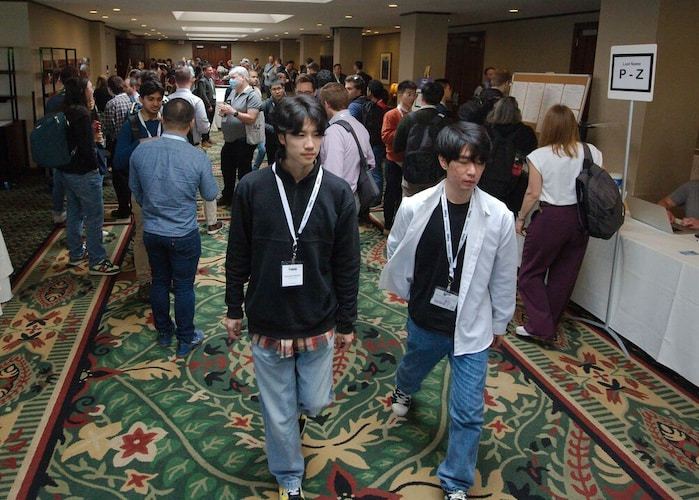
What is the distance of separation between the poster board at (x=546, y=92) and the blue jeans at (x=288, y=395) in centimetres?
413

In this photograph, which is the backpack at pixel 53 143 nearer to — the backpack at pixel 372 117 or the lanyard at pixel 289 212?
the lanyard at pixel 289 212

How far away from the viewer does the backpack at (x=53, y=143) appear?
4344 millimetres

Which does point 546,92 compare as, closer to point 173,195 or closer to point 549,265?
point 549,265

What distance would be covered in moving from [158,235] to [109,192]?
15.7 feet

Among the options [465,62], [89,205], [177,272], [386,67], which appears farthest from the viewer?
[386,67]

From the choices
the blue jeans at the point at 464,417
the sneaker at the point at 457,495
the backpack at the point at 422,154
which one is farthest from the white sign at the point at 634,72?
the sneaker at the point at 457,495

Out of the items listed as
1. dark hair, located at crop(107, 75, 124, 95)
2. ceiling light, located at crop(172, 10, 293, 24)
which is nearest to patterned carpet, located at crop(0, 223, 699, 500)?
dark hair, located at crop(107, 75, 124, 95)

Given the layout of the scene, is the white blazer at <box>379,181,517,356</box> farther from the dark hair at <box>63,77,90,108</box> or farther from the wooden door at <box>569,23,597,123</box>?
the wooden door at <box>569,23,597,123</box>

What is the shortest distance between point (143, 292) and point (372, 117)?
3368mm

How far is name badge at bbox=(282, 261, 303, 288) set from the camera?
2018 millimetres

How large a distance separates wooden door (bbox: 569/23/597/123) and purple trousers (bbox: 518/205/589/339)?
291 inches

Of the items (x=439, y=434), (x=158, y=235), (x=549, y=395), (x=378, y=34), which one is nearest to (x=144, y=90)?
(x=158, y=235)

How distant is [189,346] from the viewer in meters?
3.57

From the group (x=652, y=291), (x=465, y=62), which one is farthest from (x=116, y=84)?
(x=465, y=62)
